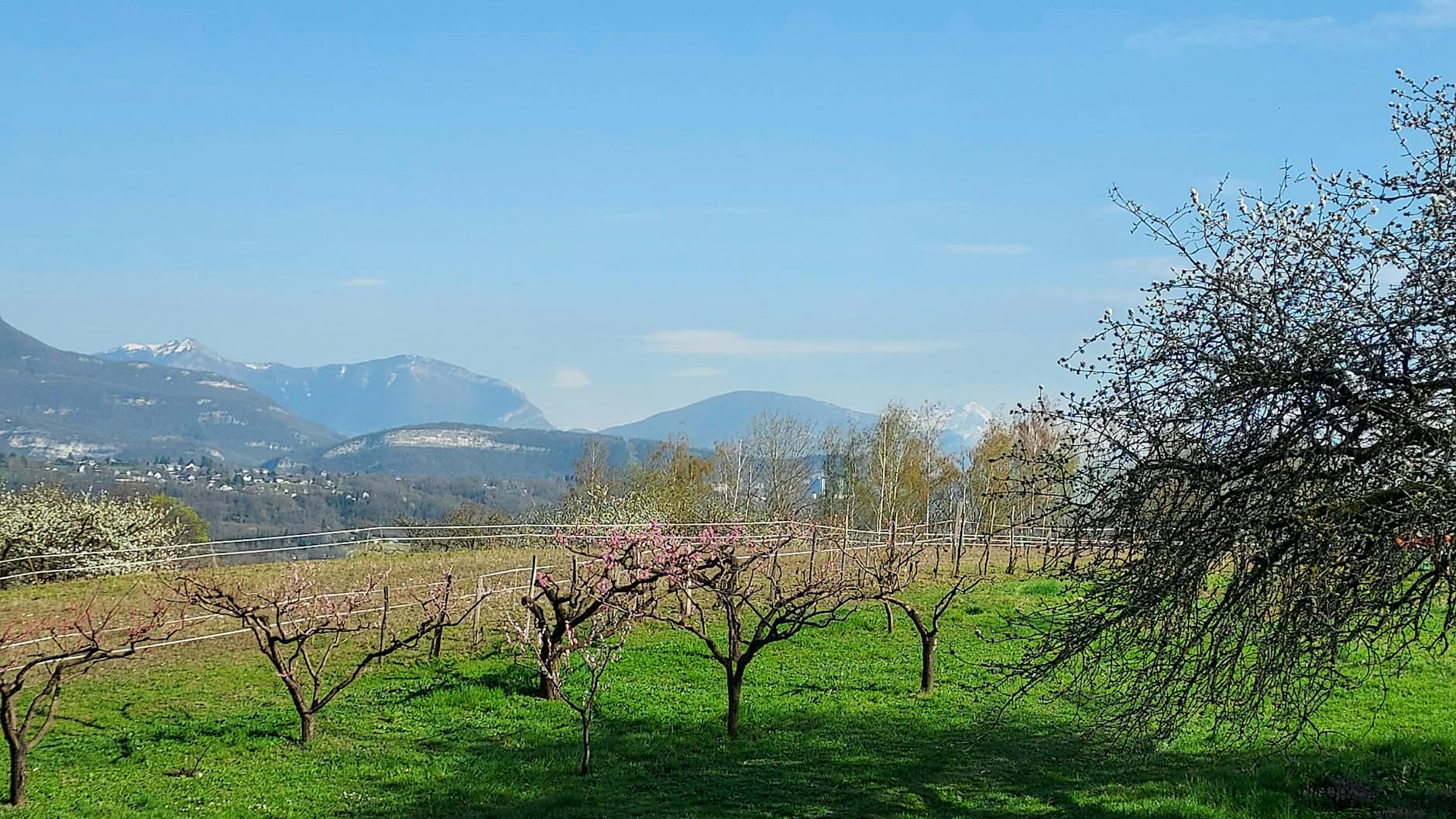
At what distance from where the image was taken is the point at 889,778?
12.7 metres

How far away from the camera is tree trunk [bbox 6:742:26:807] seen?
12125mm

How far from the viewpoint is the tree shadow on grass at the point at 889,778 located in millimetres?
10648

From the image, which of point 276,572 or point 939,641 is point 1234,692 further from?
point 276,572

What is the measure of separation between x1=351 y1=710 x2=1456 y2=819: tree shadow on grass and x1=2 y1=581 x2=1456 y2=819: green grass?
40 millimetres

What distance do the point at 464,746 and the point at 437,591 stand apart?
165 inches

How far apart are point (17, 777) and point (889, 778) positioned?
31.9 ft

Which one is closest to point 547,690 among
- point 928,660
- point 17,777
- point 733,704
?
point 733,704

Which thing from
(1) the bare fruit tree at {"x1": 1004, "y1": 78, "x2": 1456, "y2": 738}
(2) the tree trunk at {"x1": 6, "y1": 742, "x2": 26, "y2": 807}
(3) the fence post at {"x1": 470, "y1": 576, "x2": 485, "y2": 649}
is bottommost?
(2) the tree trunk at {"x1": 6, "y1": 742, "x2": 26, "y2": 807}

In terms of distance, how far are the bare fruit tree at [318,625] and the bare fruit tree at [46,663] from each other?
4.11ft

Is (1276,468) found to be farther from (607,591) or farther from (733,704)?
(607,591)

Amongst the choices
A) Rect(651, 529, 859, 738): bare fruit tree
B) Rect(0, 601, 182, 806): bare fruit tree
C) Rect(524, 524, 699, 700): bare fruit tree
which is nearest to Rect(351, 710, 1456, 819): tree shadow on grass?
Rect(651, 529, 859, 738): bare fruit tree

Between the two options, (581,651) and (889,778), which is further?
(581,651)

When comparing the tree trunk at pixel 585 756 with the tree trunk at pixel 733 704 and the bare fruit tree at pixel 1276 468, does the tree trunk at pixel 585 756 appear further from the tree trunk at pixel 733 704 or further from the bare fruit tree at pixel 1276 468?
the bare fruit tree at pixel 1276 468

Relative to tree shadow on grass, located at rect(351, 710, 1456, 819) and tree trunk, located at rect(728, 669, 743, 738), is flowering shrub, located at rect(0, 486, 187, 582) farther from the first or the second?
tree trunk, located at rect(728, 669, 743, 738)
